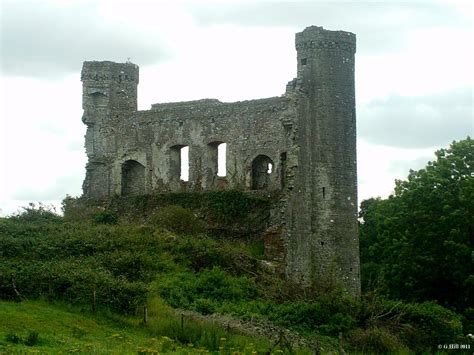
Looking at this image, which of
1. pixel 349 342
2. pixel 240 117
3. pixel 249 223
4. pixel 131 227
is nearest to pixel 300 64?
pixel 240 117

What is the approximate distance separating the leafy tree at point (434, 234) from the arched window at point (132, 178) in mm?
10061

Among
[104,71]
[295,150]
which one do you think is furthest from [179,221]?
[104,71]

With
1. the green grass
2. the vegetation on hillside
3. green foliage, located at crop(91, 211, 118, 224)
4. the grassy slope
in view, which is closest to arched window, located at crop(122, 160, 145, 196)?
green foliage, located at crop(91, 211, 118, 224)

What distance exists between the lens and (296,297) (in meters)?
30.7

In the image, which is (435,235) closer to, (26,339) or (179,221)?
(179,221)

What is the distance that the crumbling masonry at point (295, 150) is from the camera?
36.6 m

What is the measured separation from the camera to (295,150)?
36562 millimetres

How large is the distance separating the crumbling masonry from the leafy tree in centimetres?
208

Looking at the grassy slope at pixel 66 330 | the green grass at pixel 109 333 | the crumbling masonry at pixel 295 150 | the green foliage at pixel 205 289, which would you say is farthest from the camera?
the crumbling masonry at pixel 295 150

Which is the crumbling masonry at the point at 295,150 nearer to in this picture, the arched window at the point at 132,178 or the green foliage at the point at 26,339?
the arched window at the point at 132,178

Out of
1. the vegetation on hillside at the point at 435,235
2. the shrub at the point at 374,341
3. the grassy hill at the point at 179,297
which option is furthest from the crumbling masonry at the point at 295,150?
the shrub at the point at 374,341

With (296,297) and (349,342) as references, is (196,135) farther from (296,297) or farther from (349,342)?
(349,342)

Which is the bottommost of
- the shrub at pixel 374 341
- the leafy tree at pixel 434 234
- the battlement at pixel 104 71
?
the shrub at pixel 374 341

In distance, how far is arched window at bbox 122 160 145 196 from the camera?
42094 millimetres
